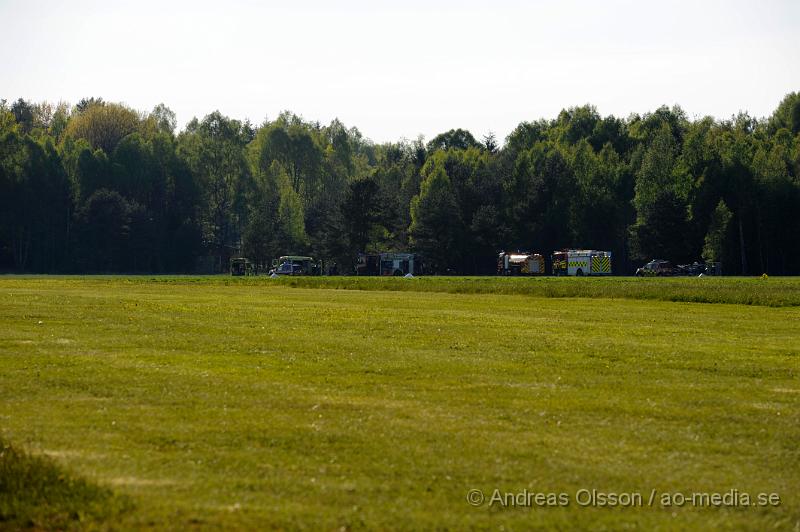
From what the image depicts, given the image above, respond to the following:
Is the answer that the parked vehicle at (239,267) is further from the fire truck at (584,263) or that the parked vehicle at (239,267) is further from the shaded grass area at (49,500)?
the shaded grass area at (49,500)

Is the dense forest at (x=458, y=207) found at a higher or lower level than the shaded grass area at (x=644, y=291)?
higher

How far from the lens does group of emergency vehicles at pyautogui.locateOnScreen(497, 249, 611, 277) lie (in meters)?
143

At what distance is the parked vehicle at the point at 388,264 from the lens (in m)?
157

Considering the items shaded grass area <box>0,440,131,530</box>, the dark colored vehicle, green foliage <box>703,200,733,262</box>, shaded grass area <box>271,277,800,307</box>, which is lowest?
shaded grass area <box>0,440,131,530</box>

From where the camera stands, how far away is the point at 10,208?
179m

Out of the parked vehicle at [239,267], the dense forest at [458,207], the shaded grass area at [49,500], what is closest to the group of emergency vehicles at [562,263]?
the dense forest at [458,207]

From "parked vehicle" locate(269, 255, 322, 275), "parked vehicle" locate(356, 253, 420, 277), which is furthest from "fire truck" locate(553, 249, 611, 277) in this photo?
"parked vehicle" locate(269, 255, 322, 275)

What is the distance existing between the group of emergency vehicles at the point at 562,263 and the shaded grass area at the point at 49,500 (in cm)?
12807

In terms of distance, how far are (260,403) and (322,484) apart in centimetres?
661

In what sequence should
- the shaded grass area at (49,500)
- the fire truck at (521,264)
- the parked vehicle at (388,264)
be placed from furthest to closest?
the parked vehicle at (388,264) → the fire truck at (521,264) → the shaded grass area at (49,500)

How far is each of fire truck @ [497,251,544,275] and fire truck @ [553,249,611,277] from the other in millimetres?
4321

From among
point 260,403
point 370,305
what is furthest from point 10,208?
point 260,403

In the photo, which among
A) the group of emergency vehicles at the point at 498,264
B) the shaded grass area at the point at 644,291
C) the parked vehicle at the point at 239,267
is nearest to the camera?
the shaded grass area at the point at 644,291

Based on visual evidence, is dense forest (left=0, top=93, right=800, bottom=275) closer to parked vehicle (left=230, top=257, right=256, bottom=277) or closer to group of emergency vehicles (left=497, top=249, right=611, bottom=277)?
group of emergency vehicles (left=497, top=249, right=611, bottom=277)
